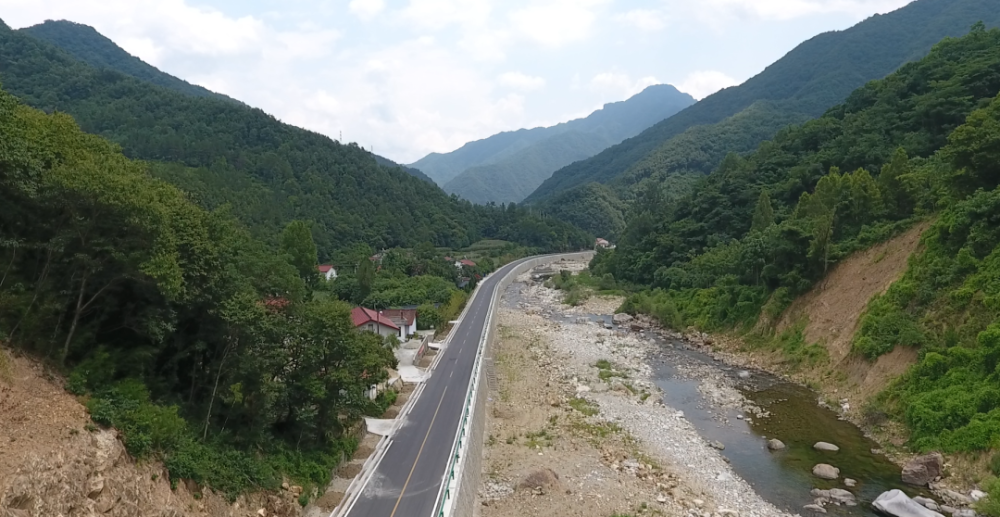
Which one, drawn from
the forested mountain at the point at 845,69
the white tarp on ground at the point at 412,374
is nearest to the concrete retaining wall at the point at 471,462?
the white tarp on ground at the point at 412,374

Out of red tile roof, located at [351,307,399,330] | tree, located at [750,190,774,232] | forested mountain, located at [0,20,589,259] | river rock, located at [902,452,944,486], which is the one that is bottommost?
river rock, located at [902,452,944,486]

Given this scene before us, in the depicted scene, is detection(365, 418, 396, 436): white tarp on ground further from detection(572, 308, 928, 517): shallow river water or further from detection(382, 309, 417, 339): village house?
detection(382, 309, 417, 339): village house

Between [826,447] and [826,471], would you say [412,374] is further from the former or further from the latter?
[826,447]

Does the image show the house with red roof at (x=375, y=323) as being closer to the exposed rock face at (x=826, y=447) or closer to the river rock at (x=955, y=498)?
the exposed rock face at (x=826, y=447)

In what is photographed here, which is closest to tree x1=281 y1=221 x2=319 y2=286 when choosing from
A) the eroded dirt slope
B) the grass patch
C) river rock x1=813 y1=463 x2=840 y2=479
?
the grass patch

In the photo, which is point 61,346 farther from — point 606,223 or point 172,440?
point 606,223
